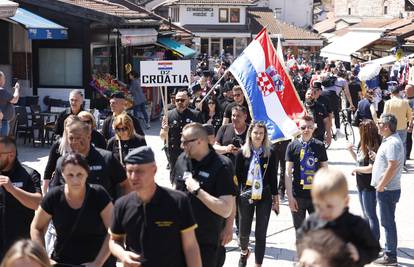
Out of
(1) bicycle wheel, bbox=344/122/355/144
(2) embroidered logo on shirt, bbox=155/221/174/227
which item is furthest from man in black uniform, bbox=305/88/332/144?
(2) embroidered logo on shirt, bbox=155/221/174/227

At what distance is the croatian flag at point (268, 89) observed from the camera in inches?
460

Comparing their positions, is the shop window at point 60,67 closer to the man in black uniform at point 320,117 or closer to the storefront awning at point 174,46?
the storefront awning at point 174,46

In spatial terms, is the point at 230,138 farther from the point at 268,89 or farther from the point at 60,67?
the point at 60,67

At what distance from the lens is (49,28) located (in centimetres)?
2002

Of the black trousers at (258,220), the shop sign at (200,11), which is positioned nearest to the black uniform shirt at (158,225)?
the black trousers at (258,220)

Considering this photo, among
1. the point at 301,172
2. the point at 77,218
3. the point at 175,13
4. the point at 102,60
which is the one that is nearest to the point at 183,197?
the point at 77,218

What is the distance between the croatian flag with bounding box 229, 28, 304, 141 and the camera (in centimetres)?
1170

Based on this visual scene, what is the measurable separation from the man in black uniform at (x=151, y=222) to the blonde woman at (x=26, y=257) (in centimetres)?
96

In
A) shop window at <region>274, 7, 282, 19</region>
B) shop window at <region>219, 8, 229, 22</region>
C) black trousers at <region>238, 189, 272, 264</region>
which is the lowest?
black trousers at <region>238, 189, 272, 264</region>

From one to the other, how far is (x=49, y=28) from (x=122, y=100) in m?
9.96

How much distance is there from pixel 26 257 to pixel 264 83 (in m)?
7.95

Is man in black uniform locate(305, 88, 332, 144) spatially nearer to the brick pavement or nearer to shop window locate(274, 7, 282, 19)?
the brick pavement

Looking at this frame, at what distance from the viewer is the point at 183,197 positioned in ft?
18.5

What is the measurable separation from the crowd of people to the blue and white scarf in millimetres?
13
